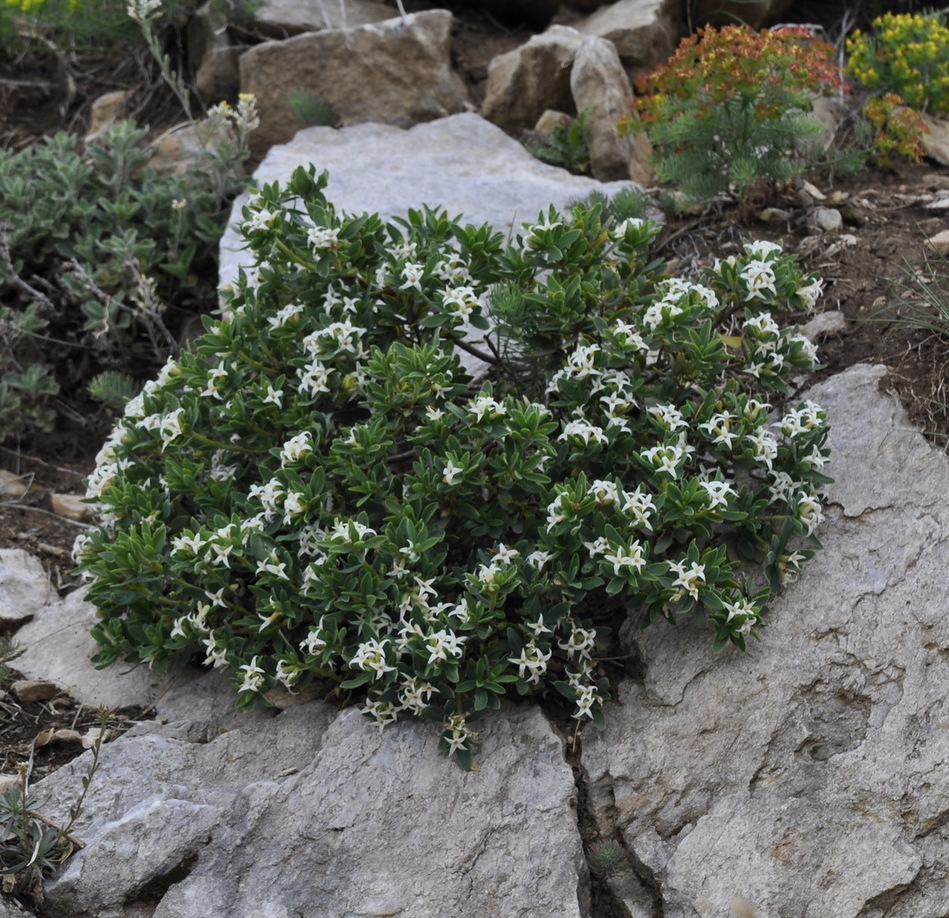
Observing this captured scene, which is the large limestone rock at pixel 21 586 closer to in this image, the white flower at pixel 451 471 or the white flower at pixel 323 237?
the white flower at pixel 323 237

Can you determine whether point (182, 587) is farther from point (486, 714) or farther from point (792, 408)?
point (792, 408)

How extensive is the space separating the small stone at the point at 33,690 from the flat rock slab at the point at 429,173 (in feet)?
6.40

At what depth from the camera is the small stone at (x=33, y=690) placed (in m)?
3.70

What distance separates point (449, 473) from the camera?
3.23 metres

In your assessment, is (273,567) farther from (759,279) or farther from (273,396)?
(759,279)

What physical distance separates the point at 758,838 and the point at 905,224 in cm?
267

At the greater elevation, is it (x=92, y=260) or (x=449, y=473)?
(x=449, y=473)

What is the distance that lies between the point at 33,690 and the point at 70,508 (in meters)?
1.24

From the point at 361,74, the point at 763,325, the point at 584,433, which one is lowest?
the point at 361,74

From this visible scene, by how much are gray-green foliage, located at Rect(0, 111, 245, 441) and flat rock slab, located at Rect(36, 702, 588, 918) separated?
7.89 ft

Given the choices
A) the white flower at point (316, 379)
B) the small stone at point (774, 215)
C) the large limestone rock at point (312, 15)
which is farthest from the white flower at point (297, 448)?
the large limestone rock at point (312, 15)

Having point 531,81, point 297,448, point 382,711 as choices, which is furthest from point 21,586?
point 531,81

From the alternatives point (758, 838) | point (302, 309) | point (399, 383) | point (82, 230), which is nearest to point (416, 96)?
point (82, 230)

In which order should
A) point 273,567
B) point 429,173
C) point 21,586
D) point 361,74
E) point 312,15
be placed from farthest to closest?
1. point 312,15
2. point 361,74
3. point 429,173
4. point 21,586
5. point 273,567
